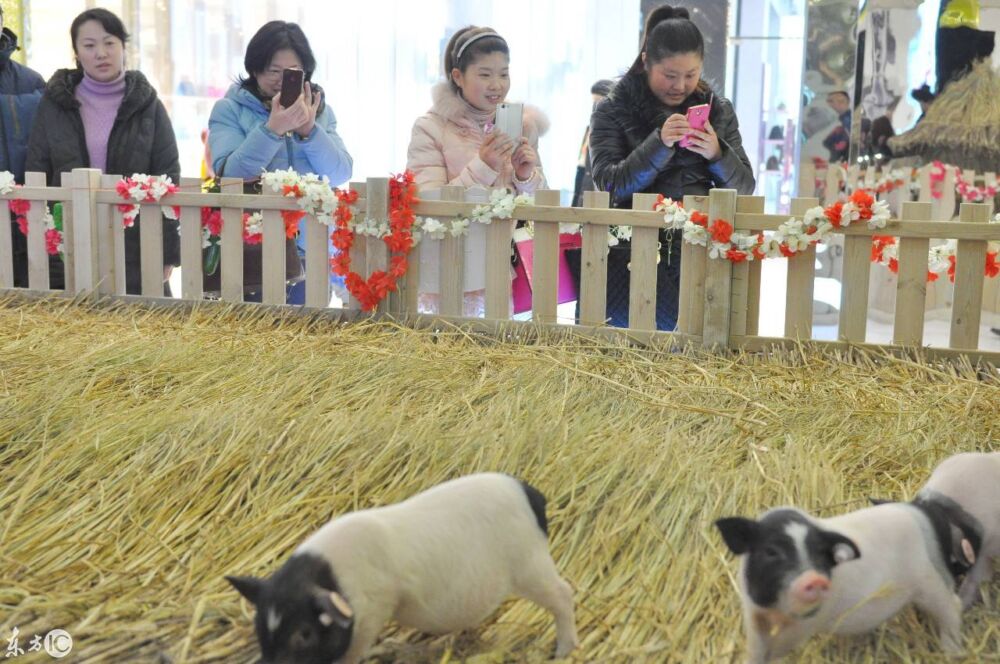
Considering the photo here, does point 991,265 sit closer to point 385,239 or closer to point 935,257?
point 935,257

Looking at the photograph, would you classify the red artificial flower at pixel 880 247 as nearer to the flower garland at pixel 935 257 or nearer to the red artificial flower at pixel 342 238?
the flower garland at pixel 935 257

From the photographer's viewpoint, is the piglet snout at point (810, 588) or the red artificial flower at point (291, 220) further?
the red artificial flower at point (291, 220)

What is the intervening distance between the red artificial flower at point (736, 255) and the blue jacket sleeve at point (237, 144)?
1.94 meters

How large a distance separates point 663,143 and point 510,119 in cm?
62

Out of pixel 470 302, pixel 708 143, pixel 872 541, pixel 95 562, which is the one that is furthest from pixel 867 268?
pixel 95 562

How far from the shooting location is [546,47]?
8.98m

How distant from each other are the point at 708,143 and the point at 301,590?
305 cm

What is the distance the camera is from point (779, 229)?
3.87 m

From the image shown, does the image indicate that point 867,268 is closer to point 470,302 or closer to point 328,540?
point 470,302

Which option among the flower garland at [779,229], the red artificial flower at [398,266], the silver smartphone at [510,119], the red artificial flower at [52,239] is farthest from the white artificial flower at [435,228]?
the red artificial flower at [52,239]

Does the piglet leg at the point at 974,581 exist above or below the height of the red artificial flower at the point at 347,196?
below

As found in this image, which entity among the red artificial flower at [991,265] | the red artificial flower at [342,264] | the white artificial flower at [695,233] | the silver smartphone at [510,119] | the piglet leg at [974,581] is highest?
the silver smartphone at [510,119]

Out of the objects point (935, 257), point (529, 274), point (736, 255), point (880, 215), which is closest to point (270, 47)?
point (529, 274)

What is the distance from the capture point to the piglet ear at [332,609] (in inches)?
53.0
